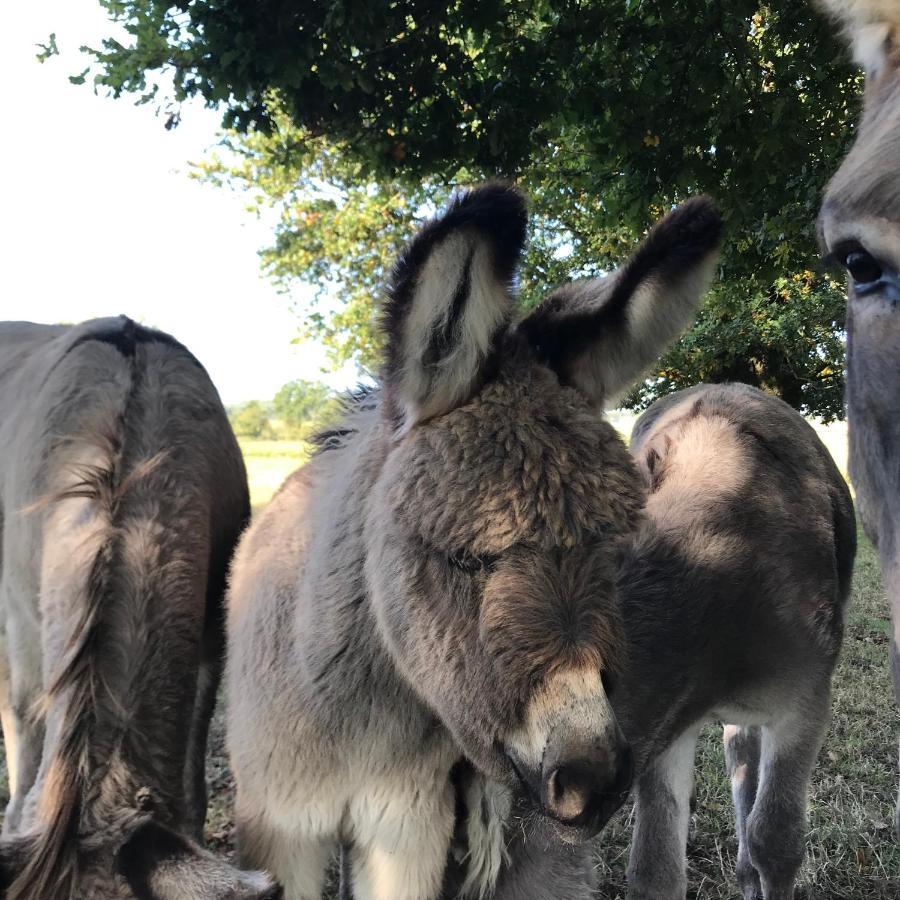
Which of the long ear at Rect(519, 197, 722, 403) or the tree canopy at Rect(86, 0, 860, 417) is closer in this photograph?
the long ear at Rect(519, 197, 722, 403)

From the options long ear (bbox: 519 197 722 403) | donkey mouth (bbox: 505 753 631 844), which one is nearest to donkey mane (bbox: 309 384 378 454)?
long ear (bbox: 519 197 722 403)

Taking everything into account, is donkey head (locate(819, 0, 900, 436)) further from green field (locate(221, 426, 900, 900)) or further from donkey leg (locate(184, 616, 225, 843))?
donkey leg (locate(184, 616, 225, 843))

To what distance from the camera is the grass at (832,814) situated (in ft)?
12.9

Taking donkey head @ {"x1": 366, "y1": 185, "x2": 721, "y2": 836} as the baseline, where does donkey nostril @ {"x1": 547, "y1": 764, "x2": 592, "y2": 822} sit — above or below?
below

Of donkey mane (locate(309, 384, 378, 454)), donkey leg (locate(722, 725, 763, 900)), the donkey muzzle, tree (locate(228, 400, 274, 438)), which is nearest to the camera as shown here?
the donkey muzzle

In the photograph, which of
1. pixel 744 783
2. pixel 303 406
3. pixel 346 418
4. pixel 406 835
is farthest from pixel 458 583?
pixel 303 406

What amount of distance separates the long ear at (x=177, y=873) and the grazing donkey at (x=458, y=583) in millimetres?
383

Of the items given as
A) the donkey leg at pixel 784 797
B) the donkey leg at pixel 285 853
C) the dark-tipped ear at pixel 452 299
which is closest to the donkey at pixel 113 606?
the donkey leg at pixel 285 853

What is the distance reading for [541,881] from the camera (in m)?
2.46

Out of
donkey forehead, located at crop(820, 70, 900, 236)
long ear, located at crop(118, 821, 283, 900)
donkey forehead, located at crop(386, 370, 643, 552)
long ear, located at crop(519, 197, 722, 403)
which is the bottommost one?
long ear, located at crop(118, 821, 283, 900)

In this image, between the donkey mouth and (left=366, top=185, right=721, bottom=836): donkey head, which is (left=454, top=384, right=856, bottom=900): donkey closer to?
the donkey mouth

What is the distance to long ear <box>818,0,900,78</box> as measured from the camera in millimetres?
1885

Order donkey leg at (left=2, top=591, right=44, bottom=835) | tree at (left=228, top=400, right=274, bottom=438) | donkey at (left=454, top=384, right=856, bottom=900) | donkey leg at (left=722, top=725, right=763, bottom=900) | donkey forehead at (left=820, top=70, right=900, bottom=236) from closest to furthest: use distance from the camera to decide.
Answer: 1. donkey forehead at (left=820, top=70, right=900, bottom=236)
2. donkey leg at (left=2, top=591, right=44, bottom=835)
3. donkey at (left=454, top=384, right=856, bottom=900)
4. donkey leg at (left=722, top=725, right=763, bottom=900)
5. tree at (left=228, top=400, right=274, bottom=438)

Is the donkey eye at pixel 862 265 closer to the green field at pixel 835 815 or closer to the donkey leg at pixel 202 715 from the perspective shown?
the green field at pixel 835 815
